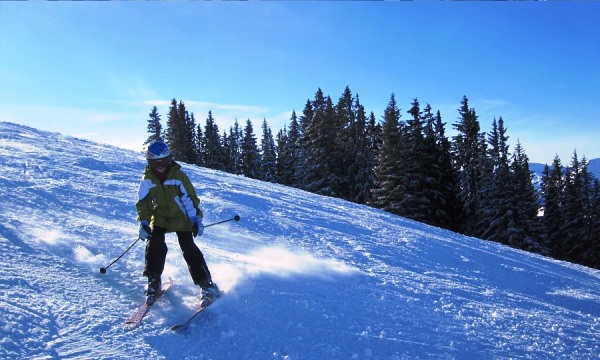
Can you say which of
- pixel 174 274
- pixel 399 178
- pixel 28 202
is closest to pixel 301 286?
pixel 174 274

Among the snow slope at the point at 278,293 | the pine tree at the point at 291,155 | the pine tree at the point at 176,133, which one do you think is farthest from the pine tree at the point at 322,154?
the snow slope at the point at 278,293

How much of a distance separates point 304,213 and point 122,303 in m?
6.53

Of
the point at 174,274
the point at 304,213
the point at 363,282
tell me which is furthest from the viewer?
the point at 304,213

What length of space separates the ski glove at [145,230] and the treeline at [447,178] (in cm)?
2914

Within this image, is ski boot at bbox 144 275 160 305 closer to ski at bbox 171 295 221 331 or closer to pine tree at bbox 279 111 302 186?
ski at bbox 171 295 221 331

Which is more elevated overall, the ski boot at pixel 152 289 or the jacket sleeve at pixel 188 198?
the jacket sleeve at pixel 188 198

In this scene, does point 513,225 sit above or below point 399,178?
below

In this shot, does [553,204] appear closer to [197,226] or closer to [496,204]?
[496,204]

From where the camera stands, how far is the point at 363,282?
5859mm

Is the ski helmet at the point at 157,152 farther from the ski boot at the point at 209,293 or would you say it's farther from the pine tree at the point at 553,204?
the pine tree at the point at 553,204

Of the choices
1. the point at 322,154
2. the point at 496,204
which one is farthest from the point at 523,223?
the point at 322,154

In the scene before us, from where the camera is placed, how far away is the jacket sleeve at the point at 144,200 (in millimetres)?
4727

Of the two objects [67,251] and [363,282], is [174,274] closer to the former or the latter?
[67,251]

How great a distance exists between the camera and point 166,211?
15.9 feet
